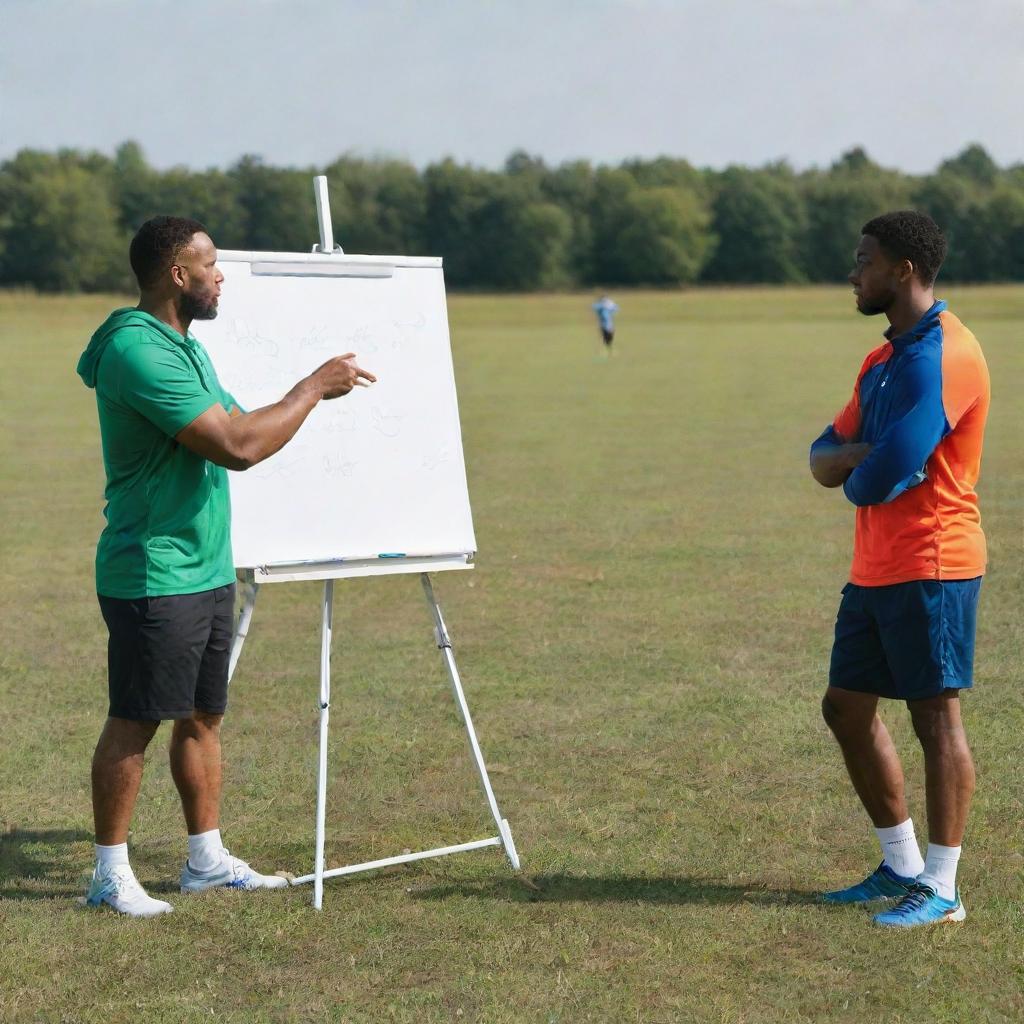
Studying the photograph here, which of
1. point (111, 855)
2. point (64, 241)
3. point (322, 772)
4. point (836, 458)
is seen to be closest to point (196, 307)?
point (322, 772)

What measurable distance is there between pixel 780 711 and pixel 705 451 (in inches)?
467

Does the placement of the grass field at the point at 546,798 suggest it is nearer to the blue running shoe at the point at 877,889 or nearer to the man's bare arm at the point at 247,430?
the blue running shoe at the point at 877,889

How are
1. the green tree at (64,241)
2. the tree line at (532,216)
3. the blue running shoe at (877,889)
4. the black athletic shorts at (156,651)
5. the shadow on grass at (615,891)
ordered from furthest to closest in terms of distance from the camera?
1. the tree line at (532,216)
2. the green tree at (64,241)
3. the shadow on grass at (615,891)
4. the blue running shoe at (877,889)
5. the black athletic shorts at (156,651)

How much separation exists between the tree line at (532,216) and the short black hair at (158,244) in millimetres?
80138

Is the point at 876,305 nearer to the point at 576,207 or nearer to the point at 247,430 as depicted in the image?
the point at 247,430

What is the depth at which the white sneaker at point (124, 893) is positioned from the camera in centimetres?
486

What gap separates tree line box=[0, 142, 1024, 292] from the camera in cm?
8706

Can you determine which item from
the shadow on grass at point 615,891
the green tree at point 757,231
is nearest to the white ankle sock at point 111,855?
the shadow on grass at point 615,891

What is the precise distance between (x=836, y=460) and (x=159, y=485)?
223 cm

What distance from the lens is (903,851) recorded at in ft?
15.9

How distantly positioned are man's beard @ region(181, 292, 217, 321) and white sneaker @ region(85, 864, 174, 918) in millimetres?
1915

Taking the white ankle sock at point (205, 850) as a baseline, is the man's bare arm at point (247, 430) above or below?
above

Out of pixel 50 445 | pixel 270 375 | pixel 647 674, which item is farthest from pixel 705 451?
pixel 270 375

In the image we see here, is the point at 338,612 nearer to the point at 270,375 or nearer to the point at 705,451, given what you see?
the point at 270,375
